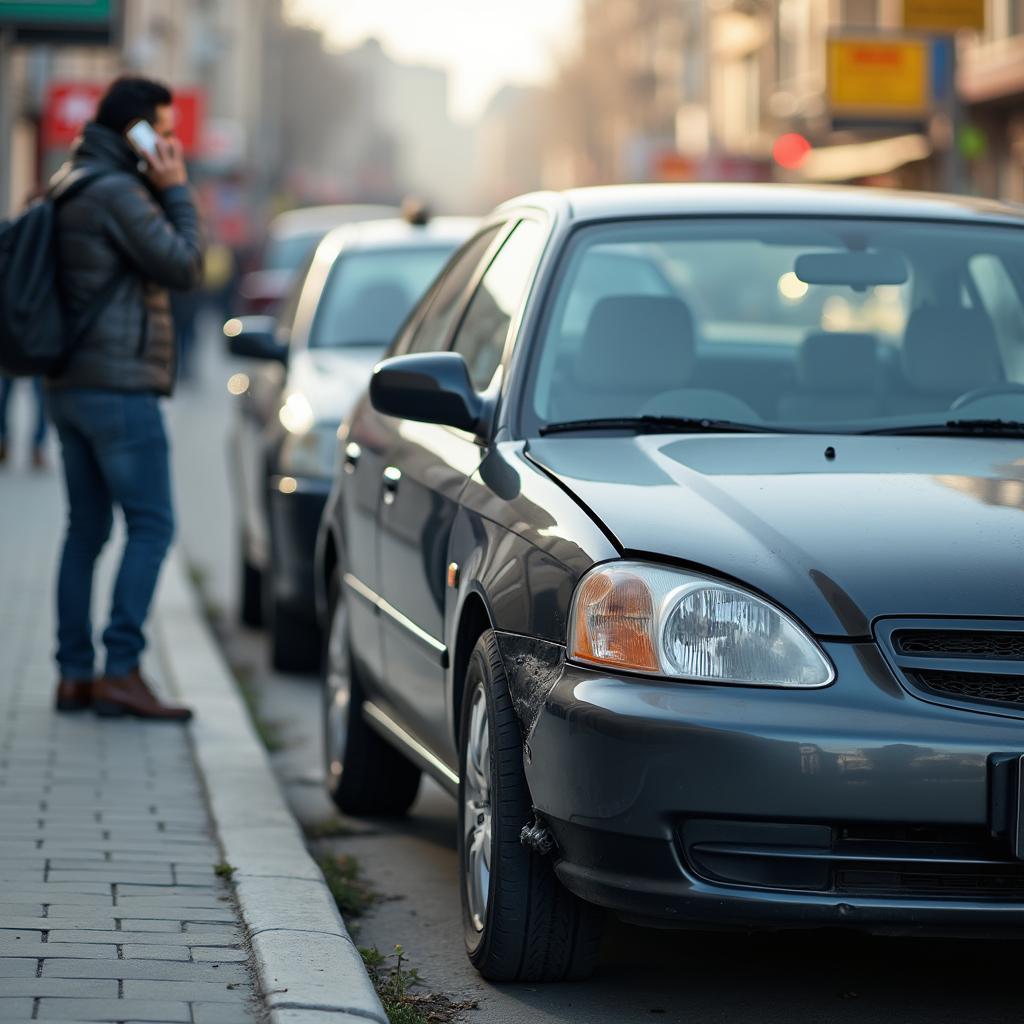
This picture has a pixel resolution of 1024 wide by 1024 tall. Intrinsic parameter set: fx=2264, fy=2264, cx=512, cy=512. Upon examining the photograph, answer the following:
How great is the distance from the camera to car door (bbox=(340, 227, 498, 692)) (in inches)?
228

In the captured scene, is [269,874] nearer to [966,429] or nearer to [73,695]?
[966,429]

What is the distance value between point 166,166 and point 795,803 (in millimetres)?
4250

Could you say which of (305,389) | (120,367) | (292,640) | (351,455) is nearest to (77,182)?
(120,367)

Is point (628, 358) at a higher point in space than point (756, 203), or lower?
lower

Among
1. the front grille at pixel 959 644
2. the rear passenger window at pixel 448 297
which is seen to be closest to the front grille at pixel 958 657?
the front grille at pixel 959 644

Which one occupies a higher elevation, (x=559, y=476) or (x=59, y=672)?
(x=559, y=476)

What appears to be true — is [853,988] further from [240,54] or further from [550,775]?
[240,54]

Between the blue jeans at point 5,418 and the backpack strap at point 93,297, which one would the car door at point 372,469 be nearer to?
the backpack strap at point 93,297

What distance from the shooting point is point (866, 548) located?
3980 mm

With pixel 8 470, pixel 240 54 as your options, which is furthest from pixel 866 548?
pixel 240 54

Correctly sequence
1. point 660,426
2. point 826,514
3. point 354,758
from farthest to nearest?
point 354,758 → point 660,426 → point 826,514

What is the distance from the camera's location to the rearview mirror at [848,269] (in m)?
5.25

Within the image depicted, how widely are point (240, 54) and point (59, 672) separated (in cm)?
9029

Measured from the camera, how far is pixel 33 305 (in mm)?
6992
